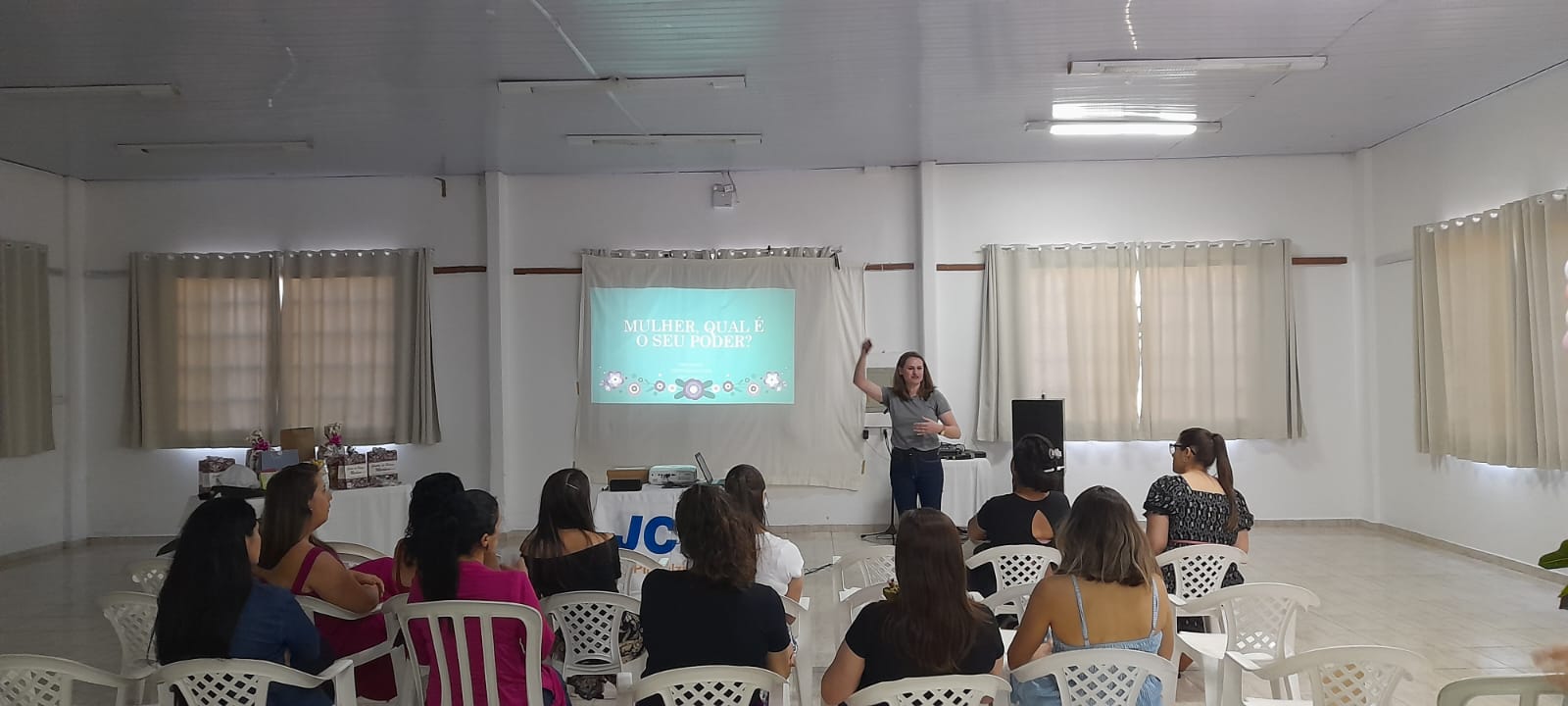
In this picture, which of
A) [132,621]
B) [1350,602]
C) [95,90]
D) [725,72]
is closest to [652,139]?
[725,72]

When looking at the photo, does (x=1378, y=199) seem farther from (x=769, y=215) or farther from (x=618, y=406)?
(x=618, y=406)

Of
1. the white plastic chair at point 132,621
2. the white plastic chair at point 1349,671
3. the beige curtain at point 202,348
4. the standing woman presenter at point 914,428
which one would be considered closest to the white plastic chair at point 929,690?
the white plastic chair at point 1349,671

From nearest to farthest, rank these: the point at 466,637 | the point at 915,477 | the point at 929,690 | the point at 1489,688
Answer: the point at 1489,688
the point at 929,690
the point at 466,637
the point at 915,477

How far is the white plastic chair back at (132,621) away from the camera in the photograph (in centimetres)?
303

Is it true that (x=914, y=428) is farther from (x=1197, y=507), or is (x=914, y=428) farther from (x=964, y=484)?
(x=1197, y=507)

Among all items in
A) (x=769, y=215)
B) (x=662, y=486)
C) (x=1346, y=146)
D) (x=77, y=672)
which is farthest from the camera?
(x=769, y=215)

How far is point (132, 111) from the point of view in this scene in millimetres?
6129

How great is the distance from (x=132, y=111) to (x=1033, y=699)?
21.1ft

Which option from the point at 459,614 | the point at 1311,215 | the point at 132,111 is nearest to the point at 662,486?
the point at 459,614

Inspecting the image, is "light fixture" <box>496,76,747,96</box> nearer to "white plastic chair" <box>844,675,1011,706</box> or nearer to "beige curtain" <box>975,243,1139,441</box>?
"beige curtain" <box>975,243,1139,441</box>

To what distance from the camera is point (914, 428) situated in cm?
682

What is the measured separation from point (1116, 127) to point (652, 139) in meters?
3.30

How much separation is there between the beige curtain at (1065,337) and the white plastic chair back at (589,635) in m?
5.16

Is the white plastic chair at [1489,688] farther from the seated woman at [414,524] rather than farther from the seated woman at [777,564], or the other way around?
the seated woman at [414,524]
